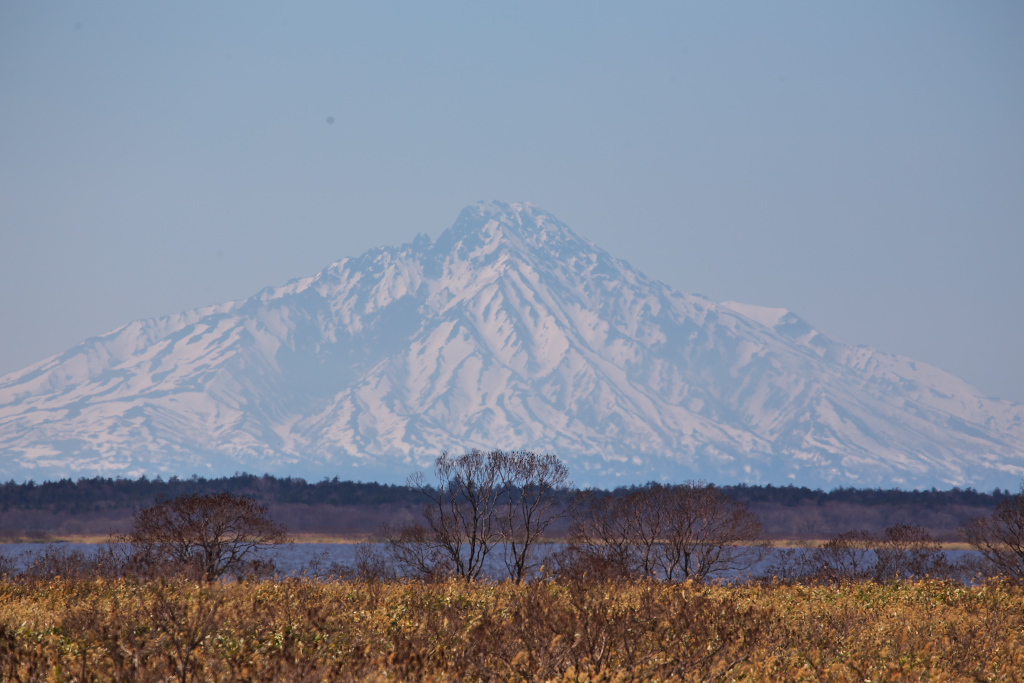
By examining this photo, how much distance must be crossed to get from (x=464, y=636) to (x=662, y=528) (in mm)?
38626

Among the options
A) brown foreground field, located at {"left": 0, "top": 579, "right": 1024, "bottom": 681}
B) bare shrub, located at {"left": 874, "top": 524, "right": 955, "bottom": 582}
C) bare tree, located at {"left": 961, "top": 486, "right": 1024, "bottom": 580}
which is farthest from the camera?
bare shrub, located at {"left": 874, "top": 524, "right": 955, "bottom": 582}

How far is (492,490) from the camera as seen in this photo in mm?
47062

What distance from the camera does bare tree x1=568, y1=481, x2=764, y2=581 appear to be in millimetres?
52781

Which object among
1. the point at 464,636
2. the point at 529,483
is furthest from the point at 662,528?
the point at 464,636

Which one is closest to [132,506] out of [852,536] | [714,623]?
[852,536]

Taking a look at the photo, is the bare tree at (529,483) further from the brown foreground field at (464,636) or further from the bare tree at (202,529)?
the brown foreground field at (464,636)

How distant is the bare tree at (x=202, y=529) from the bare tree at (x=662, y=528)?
52.1 feet

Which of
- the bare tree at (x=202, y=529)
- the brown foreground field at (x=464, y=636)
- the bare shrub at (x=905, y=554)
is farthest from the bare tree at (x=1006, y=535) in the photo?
the bare tree at (x=202, y=529)

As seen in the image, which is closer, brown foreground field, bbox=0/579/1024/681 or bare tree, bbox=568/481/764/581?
brown foreground field, bbox=0/579/1024/681

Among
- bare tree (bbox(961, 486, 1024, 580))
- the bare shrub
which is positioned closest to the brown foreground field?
bare tree (bbox(961, 486, 1024, 580))

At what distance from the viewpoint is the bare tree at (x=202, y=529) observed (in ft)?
146

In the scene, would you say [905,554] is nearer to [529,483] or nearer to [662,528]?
[662,528]

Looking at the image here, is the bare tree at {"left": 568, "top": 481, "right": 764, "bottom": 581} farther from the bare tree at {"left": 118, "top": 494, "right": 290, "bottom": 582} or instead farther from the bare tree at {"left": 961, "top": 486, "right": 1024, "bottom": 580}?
the bare tree at {"left": 118, "top": 494, "right": 290, "bottom": 582}

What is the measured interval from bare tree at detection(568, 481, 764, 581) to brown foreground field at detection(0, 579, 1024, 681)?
28573mm
